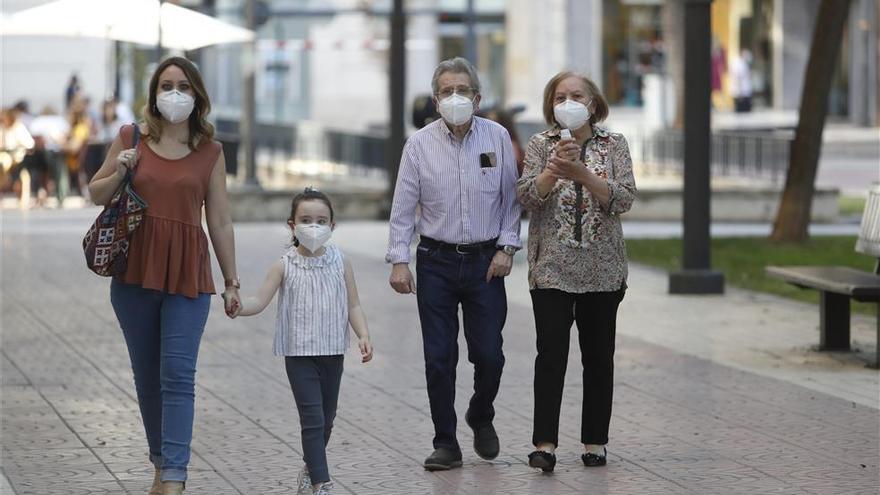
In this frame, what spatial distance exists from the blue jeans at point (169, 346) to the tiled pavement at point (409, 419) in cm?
60

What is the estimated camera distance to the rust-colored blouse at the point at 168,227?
24.4ft

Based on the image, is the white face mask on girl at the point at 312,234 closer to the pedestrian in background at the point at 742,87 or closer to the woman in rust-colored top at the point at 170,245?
the woman in rust-colored top at the point at 170,245

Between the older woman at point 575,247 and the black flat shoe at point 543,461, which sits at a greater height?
the older woman at point 575,247

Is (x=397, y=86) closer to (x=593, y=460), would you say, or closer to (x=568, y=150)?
(x=593, y=460)

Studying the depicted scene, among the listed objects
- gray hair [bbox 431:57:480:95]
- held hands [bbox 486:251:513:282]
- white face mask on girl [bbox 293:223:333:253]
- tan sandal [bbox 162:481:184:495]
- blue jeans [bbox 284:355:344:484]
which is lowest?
tan sandal [bbox 162:481:184:495]

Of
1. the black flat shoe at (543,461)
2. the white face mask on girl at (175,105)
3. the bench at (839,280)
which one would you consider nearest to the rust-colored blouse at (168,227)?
the white face mask on girl at (175,105)

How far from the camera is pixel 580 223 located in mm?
8305

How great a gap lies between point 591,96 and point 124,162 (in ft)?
6.59

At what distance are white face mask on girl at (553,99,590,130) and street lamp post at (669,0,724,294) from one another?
26.0ft

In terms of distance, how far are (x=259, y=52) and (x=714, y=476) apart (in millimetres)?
37676

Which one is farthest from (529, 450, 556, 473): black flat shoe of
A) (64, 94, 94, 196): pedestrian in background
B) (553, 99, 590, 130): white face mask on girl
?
(64, 94, 94, 196): pedestrian in background

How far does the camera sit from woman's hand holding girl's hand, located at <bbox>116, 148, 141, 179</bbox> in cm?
737

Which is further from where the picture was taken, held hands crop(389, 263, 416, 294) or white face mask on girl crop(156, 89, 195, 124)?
held hands crop(389, 263, 416, 294)

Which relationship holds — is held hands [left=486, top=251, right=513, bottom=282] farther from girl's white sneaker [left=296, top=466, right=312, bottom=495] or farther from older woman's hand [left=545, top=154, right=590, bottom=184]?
girl's white sneaker [left=296, top=466, right=312, bottom=495]
